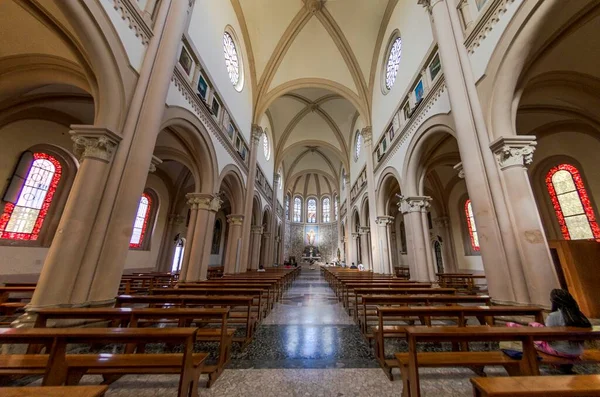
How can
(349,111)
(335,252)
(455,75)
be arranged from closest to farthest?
(455,75), (349,111), (335,252)

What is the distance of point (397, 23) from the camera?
9.09 metres

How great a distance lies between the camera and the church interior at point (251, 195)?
203cm

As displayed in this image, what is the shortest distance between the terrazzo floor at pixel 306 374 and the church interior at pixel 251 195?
0.10 feet

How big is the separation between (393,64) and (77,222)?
1196cm

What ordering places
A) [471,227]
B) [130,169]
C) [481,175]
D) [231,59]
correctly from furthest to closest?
[471,227]
[231,59]
[481,175]
[130,169]

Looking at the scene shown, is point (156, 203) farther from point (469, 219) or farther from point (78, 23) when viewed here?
point (469, 219)

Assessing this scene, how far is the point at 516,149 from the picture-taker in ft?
12.3

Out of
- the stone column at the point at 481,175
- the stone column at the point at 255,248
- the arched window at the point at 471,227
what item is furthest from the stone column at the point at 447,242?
the stone column at the point at 255,248

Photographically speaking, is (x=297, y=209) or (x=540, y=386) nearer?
(x=540, y=386)

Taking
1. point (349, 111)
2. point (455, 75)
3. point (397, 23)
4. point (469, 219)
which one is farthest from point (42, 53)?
point (469, 219)

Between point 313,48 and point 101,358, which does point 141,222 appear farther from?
point 313,48

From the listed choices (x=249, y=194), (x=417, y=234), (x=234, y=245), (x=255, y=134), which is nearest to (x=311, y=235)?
(x=249, y=194)

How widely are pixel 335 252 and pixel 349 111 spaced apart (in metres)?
16.3

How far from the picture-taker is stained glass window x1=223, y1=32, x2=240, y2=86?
932 centimetres
